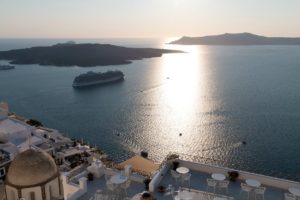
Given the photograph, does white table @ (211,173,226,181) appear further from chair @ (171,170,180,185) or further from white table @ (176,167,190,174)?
chair @ (171,170,180,185)

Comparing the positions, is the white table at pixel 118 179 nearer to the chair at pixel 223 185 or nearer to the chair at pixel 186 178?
the chair at pixel 186 178

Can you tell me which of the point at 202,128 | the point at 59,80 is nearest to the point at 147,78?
the point at 59,80

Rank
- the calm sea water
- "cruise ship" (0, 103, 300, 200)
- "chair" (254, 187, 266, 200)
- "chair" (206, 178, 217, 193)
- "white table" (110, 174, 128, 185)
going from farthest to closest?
the calm sea water < "white table" (110, 174, 128, 185) < "chair" (206, 178, 217, 193) < "chair" (254, 187, 266, 200) < "cruise ship" (0, 103, 300, 200)

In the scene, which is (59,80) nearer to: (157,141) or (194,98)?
(194,98)

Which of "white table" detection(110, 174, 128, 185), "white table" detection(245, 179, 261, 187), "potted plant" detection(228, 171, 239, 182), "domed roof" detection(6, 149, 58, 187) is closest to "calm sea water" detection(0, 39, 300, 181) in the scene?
"potted plant" detection(228, 171, 239, 182)

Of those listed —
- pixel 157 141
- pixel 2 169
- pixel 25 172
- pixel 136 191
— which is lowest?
pixel 157 141

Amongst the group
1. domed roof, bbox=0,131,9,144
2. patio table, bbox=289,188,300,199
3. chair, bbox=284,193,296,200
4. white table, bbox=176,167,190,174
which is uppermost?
white table, bbox=176,167,190,174

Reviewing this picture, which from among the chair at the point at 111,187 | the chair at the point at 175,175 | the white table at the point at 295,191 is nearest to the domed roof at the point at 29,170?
the chair at the point at 111,187
